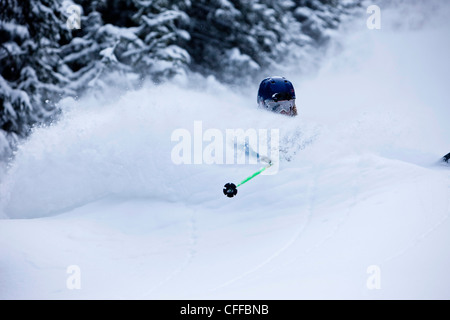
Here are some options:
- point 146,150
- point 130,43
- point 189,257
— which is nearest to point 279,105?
point 146,150

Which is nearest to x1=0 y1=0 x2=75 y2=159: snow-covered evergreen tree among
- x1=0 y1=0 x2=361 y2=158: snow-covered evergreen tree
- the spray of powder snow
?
x1=0 y1=0 x2=361 y2=158: snow-covered evergreen tree

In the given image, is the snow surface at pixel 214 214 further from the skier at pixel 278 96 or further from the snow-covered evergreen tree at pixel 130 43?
the snow-covered evergreen tree at pixel 130 43

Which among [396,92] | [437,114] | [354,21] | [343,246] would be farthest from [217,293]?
[354,21]

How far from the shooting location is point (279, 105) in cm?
773

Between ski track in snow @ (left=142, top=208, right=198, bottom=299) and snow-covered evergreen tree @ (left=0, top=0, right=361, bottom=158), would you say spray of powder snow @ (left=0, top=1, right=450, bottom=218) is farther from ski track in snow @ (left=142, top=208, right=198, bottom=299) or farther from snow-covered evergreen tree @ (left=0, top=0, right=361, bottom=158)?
snow-covered evergreen tree @ (left=0, top=0, right=361, bottom=158)

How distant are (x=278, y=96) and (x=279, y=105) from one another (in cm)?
16

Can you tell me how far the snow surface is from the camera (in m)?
3.87

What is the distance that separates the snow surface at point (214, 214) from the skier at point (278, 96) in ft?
0.96

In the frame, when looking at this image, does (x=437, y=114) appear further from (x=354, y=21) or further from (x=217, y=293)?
(x=217, y=293)

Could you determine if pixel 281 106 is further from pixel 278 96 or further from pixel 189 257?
pixel 189 257

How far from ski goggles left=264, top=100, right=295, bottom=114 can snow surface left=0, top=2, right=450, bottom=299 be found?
24 cm
